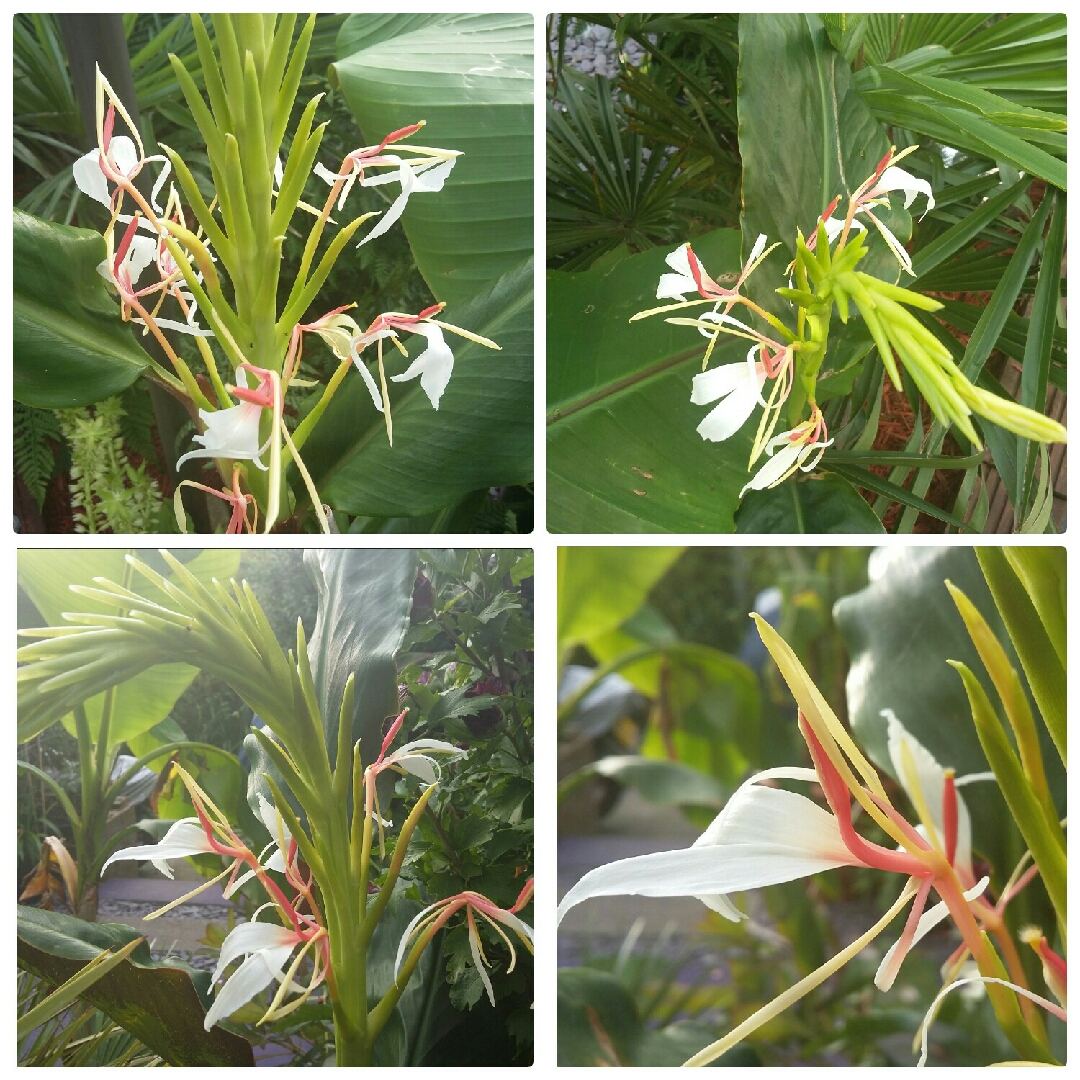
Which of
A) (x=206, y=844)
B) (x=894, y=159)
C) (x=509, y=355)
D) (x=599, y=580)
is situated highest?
(x=894, y=159)

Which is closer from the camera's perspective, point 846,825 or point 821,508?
point 846,825

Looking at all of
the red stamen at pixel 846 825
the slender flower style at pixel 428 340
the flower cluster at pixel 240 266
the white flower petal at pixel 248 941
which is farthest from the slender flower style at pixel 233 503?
the red stamen at pixel 846 825

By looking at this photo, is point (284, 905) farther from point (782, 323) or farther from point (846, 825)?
point (782, 323)

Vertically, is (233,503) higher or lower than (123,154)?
lower

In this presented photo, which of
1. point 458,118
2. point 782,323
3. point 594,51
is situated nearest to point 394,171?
point 458,118

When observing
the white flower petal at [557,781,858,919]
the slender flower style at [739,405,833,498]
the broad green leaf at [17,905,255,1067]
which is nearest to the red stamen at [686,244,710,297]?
the slender flower style at [739,405,833,498]

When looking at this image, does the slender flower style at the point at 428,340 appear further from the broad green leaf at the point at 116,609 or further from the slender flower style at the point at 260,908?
the slender flower style at the point at 260,908
